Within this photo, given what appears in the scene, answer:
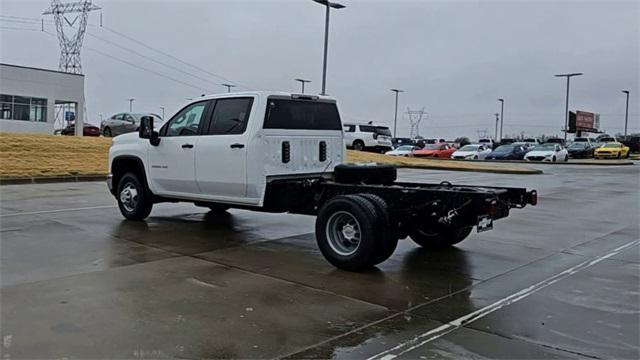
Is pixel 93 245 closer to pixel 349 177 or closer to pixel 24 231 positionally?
pixel 24 231

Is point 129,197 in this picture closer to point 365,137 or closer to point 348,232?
point 348,232

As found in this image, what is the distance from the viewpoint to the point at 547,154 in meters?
43.3

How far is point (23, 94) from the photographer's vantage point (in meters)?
48.9

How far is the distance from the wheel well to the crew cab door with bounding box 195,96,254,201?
150 centimetres

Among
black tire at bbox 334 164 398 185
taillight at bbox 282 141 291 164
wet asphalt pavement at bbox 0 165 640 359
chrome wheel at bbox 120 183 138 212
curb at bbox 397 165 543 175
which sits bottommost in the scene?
wet asphalt pavement at bbox 0 165 640 359

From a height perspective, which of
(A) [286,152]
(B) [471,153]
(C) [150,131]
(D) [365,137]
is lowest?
(A) [286,152]

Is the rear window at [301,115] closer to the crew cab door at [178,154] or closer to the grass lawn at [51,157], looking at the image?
the crew cab door at [178,154]

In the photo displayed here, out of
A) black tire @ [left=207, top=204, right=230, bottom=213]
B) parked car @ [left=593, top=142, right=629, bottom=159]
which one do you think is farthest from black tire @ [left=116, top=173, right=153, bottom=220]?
parked car @ [left=593, top=142, right=629, bottom=159]

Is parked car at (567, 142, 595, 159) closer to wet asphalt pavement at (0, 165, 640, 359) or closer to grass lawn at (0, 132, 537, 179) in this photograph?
grass lawn at (0, 132, 537, 179)

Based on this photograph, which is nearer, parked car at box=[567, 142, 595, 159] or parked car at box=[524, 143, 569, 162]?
parked car at box=[524, 143, 569, 162]

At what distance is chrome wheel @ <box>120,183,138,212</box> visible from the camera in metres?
9.83

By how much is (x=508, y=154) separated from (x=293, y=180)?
41268 mm

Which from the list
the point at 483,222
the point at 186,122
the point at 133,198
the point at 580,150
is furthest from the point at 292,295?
the point at 580,150

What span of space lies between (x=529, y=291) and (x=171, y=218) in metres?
6.56
